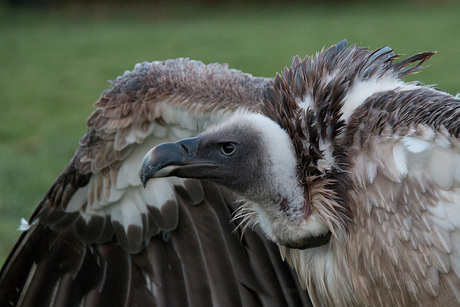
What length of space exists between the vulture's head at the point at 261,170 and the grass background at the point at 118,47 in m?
3.42

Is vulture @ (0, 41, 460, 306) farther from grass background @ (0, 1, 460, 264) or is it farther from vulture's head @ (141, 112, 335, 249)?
grass background @ (0, 1, 460, 264)

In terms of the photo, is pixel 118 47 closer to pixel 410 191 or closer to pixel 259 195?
pixel 259 195

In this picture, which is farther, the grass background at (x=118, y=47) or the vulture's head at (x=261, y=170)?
the grass background at (x=118, y=47)

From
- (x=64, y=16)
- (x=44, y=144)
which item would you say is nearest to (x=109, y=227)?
(x=44, y=144)

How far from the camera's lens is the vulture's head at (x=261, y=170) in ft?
11.6

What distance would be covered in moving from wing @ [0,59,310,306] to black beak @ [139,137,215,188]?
763mm

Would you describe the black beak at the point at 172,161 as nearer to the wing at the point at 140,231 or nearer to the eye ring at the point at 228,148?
the eye ring at the point at 228,148

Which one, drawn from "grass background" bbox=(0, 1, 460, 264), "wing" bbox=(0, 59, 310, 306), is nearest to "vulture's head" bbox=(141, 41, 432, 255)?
"wing" bbox=(0, 59, 310, 306)

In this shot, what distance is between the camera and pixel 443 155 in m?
3.36

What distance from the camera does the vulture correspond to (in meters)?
3.44

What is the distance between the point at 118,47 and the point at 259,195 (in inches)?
523

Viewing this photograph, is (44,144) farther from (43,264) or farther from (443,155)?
(443,155)

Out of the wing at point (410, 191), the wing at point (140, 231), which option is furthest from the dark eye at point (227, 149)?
the wing at point (140, 231)

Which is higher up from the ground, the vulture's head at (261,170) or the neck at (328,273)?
the vulture's head at (261,170)
